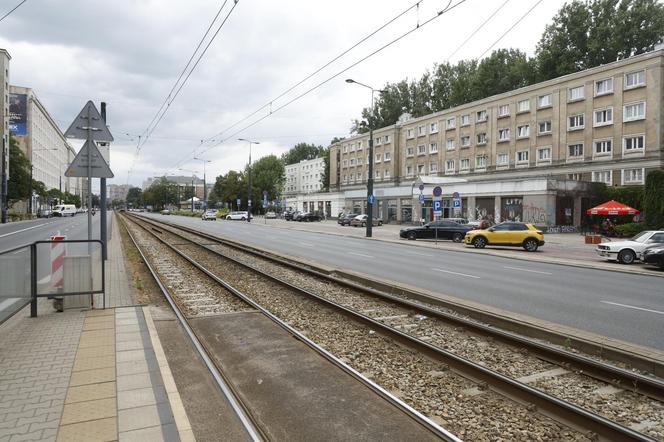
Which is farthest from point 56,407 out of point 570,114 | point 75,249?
point 570,114

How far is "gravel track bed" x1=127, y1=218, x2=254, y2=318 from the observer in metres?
8.75

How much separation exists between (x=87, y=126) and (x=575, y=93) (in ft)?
147

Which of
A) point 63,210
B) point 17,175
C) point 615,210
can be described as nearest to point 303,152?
point 63,210

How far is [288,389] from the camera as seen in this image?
4.85 m

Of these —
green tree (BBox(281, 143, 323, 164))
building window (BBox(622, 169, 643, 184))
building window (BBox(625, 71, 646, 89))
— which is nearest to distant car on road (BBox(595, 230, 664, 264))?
building window (BBox(622, 169, 643, 184))

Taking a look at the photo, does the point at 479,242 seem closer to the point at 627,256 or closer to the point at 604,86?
the point at 627,256

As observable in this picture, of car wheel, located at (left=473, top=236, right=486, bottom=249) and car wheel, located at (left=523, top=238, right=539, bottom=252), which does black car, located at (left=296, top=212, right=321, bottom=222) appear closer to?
car wheel, located at (left=473, top=236, right=486, bottom=249)

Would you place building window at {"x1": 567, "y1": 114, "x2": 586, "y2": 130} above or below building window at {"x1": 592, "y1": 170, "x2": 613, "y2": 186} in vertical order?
above

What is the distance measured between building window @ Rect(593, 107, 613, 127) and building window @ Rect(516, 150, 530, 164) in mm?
7459

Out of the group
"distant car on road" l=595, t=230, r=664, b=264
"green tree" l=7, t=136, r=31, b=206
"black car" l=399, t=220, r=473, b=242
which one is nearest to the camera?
"distant car on road" l=595, t=230, r=664, b=264

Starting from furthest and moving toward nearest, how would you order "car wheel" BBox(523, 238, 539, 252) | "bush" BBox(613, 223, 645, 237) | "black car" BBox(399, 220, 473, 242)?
"bush" BBox(613, 223, 645, 237) → "black car" BBox(399, 220, 473, 242) → "car wheel" BBox(523, 238, 539, 252)

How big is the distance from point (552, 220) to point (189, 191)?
134 m

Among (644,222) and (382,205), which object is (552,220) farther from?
(382,205)

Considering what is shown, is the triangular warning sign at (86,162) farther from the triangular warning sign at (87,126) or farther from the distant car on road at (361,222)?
the distant car on road at (361,222)
